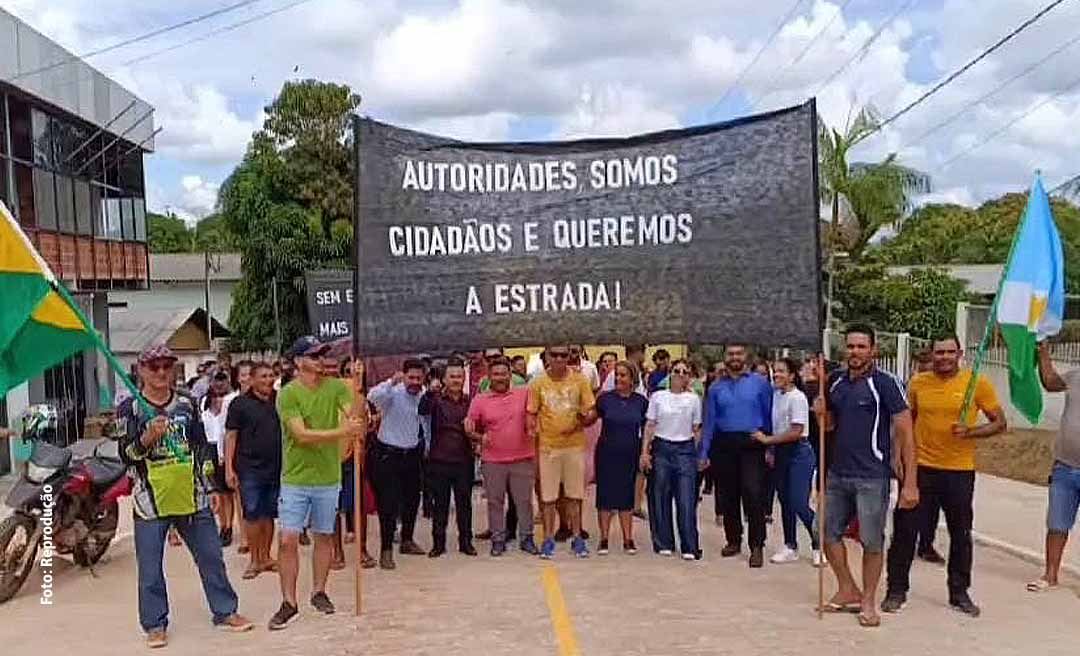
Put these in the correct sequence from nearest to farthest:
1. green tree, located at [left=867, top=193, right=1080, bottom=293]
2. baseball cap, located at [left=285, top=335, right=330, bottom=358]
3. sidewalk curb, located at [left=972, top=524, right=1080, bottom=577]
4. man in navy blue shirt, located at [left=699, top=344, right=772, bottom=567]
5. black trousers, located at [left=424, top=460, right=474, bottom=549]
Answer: baseball cap, located at [left=285, top=335, right=330, bottom=358], sidewalk curb, located at [left=972, top=524, right=1080, bottom=577], man in navy blue shirt, located at [left=699, top=344, right=772, bottom=567], black trousers, located at [left=424, top=460, right=474, bottom=549], green tree, located at [left=867, top=193, right=1080, bottom=293]

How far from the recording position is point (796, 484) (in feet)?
33.8

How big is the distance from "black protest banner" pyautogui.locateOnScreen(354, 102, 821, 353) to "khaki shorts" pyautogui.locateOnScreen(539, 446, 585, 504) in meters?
1.77

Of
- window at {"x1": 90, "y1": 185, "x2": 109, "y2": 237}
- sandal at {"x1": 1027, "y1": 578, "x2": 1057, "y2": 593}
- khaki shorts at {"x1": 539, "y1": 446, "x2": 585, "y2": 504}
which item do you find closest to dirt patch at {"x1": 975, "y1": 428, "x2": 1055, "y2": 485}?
sandal at {"x1": 1027, "y1": 578, "x2": 1057, "y2": 593}

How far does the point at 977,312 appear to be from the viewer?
1962 cm

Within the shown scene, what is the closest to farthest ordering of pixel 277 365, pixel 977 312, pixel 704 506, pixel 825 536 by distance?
pixel 825 536 < pixel 277 365 < pixel 704 506 < pixel 977 312

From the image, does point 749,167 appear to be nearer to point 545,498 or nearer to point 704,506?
point 545,498

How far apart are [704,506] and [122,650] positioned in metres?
7.21

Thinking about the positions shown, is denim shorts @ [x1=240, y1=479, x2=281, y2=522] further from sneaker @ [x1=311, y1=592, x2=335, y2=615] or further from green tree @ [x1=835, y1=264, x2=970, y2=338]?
green tree @ [x1=835, y1=264, x2=970, y2=338]

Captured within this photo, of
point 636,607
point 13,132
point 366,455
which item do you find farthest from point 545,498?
point 13,132

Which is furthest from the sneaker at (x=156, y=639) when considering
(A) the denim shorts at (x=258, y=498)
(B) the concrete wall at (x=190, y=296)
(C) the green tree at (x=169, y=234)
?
(C) the green tree at (x=169, y=234)

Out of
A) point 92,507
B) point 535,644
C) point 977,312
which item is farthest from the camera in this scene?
point 977,312

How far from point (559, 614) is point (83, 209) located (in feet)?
62.2

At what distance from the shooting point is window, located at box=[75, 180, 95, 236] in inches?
946

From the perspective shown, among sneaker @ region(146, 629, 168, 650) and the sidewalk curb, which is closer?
sneaker @ region(146, 629, 168, 650)
